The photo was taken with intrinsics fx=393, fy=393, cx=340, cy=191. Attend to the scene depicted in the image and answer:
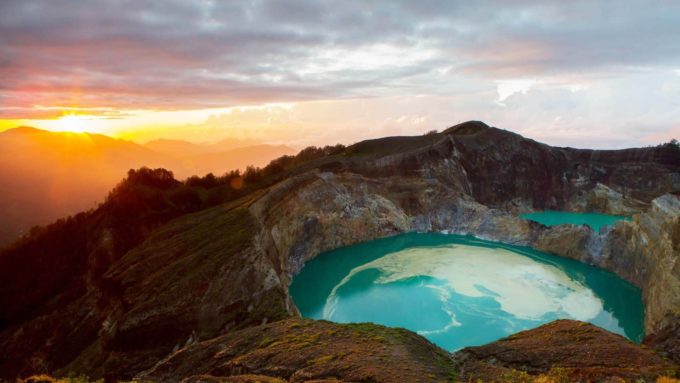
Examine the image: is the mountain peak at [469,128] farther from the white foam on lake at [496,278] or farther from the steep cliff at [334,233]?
the white foam on lake at [496,278]

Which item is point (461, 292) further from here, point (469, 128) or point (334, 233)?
point (469, 128)

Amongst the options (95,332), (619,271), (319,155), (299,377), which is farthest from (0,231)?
(619,271)

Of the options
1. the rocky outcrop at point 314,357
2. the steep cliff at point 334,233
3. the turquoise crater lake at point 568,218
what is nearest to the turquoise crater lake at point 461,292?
the steep cliff at point 334,233

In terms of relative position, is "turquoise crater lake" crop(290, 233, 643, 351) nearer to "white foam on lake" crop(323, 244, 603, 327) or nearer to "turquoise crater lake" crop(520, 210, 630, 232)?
"white foam on lake" crop(323, 244, 603, 327)

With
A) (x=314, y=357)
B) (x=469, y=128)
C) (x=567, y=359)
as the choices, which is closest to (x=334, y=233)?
(x=314, y=357)

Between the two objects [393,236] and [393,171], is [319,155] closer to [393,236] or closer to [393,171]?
[393,171]

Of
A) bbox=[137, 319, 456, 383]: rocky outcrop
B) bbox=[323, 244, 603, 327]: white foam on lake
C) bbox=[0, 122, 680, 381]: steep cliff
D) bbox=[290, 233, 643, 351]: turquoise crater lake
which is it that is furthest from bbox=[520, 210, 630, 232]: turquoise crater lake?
bbox=[137, 319, 456, 383]: rocky outcrop

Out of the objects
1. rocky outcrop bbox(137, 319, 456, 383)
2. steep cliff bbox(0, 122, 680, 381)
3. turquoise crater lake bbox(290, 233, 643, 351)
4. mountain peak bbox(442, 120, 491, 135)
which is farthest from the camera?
mountain peak bbox(442, 120, 491, 135)

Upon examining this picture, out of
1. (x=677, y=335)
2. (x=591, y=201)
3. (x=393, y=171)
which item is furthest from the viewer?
(x=591, y=201)
